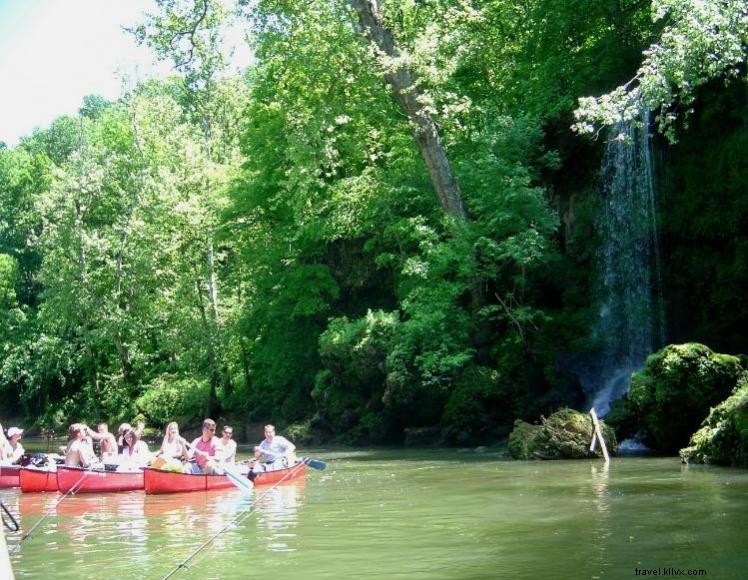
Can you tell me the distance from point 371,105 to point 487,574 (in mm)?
22064

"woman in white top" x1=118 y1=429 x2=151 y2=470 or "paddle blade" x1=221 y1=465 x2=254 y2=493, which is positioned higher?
"woman in white top" x1=118 y1=429 x2=151 y2=470

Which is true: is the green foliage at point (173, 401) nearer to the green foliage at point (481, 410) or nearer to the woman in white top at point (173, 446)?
the green foliage at point (481, 410)

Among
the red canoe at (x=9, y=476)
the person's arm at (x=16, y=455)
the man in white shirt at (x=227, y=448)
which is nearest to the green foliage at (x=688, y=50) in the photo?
the man in white shirt at (x=227, y=448)

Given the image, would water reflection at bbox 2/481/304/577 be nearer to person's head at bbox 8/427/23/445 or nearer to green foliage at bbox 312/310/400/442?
person's head at bbox 8/427/23/445

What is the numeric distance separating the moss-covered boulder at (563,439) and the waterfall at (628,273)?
367 cm

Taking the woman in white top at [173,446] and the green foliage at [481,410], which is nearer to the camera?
the woman in white top at [173,446]

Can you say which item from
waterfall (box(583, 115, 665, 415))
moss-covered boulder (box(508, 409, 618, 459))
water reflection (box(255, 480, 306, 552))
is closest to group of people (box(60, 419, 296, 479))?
water reflection (box(255, 480, 306, 552))

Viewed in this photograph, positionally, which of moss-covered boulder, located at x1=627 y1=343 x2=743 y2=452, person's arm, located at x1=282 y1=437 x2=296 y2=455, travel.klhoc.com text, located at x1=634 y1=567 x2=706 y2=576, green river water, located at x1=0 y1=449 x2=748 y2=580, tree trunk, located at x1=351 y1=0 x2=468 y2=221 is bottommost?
travel.klhoc.com text, located at x1=634 y1=567 x2=706 y2=576

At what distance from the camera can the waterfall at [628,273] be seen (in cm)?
2470

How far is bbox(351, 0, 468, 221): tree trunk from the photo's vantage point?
27234 millimetres

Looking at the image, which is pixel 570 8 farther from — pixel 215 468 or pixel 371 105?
pixel 215 468

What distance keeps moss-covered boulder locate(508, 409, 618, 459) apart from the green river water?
1.31 m

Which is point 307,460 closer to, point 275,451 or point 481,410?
point 275,451

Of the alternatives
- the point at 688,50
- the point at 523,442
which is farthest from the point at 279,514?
the point at 688,50
